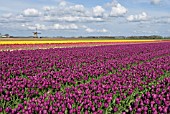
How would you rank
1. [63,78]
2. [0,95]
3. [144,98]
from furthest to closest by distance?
[63,78] → [0,95] → [144,98]

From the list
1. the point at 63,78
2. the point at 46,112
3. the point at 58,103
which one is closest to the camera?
the point at 46,112

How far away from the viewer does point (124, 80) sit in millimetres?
9172

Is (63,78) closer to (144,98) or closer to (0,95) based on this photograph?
(0,95)

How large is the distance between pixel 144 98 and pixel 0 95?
3621mm

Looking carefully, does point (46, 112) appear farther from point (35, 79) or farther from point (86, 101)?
point (35, 79)

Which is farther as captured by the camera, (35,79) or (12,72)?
(12,72)

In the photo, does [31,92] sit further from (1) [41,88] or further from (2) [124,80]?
(2) [124,80]

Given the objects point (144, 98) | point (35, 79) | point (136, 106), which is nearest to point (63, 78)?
point (35, 79)

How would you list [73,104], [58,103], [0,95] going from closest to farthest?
[58,103], [73,104], [0,95]

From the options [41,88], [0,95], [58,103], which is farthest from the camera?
[41,88]

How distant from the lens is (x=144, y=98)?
6.90 meters

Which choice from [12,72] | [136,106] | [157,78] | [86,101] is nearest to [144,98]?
[136,106]

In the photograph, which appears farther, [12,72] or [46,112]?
[12,72]

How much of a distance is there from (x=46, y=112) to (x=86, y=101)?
1.08 m
